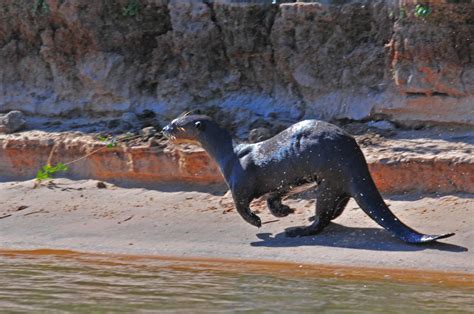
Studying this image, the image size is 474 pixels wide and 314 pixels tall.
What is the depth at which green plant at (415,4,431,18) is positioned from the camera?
10422 millimetres

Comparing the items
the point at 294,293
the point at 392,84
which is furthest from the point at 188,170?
the point at 294,293

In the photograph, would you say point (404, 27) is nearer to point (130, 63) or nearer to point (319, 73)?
point (319, 73)

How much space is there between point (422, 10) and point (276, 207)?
6.63 feet

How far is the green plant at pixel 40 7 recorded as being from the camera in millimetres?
12844

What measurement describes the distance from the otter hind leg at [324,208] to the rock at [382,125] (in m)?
1.32

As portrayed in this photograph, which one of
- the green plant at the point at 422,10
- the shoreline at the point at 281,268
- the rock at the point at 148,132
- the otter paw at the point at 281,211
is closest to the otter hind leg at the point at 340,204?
the otter paw at the point at 281,211

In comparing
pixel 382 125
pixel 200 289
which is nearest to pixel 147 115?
pixel 382 125

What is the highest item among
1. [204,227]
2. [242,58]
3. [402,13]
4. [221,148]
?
[402,13]

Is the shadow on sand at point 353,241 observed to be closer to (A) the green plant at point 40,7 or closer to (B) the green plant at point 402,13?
(B) the green plant at point 402,13

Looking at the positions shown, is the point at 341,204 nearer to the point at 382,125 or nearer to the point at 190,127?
the point at 382,125

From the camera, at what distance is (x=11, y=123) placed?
12.3 meters

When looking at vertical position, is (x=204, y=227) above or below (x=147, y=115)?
below

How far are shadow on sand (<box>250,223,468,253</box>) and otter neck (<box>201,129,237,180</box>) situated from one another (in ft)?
2.01

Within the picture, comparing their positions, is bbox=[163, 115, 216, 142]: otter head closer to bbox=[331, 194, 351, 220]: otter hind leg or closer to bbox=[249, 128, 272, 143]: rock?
bbox=[249, 128, 272, 143]: rock
